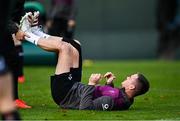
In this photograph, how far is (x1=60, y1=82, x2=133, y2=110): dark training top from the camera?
39.4ft

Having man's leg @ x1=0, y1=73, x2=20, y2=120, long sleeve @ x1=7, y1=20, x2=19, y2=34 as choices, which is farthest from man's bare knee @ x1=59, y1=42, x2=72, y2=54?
man's leg @ x1=0, y1=73, x2=20, y2=120

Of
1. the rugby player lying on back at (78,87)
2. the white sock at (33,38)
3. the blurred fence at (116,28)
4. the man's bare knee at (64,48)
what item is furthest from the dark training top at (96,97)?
the blurred fence at (116,28)

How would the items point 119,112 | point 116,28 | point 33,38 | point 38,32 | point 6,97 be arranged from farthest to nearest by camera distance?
point 116,28, point 38,32, point 33,38, point 119,112, point 6,97

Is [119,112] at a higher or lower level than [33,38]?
lower

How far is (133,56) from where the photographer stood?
38.2 m

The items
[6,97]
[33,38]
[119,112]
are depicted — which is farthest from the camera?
[33,38]

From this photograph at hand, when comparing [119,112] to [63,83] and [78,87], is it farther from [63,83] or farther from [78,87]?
[63,83]

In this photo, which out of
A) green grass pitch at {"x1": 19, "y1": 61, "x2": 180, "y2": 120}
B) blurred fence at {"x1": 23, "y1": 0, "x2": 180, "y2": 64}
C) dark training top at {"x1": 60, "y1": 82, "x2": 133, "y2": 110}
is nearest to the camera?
green grass pitch at {"x1": 19, "y1": 61, "x2": 180, "y2": 120}

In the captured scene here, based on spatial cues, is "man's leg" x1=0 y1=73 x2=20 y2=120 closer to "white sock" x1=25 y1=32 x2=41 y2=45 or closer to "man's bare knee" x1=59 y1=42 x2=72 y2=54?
"man's bare knee" x1=59 y1=42 x2=72 y2=54

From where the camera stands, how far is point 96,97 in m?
12.1

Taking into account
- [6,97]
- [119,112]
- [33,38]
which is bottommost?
[119,112]

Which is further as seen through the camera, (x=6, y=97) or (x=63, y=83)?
(x=63, y=83)

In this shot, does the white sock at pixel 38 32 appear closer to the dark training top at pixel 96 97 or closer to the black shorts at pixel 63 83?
the black shorts at pixel 63 83

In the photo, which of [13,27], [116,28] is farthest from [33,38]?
[116,28]
